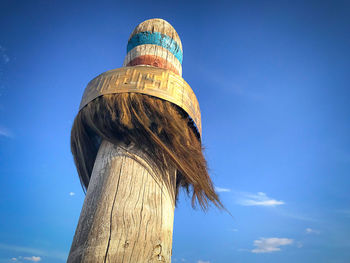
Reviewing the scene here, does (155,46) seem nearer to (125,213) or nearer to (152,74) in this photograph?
(152,74)

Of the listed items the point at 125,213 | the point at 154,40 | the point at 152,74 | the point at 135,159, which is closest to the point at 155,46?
the point at 154,40

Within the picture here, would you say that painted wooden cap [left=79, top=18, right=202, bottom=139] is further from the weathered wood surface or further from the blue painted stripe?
the weathered wood surface

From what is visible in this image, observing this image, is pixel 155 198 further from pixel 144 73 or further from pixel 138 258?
pixel 144 73

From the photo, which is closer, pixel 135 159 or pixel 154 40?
pixel 135 159

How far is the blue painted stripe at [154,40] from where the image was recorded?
2014 millimetres

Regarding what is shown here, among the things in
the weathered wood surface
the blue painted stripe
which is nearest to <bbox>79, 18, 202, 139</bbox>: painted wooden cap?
the blue painted stripe

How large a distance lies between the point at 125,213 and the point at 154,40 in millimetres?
1416

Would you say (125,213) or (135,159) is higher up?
(135,159)

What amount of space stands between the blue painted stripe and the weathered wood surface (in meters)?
0.96

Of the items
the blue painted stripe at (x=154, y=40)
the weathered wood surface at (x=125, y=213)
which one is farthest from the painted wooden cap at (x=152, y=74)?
the weathered wood surface at (x=125, y=213)

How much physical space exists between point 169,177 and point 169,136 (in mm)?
277

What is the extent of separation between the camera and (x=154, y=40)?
2.01 m

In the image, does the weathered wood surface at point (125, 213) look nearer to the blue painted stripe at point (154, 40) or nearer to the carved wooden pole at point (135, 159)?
the carved wooden pole at point (135, 159)

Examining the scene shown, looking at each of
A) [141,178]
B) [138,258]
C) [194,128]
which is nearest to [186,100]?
[194,128]
